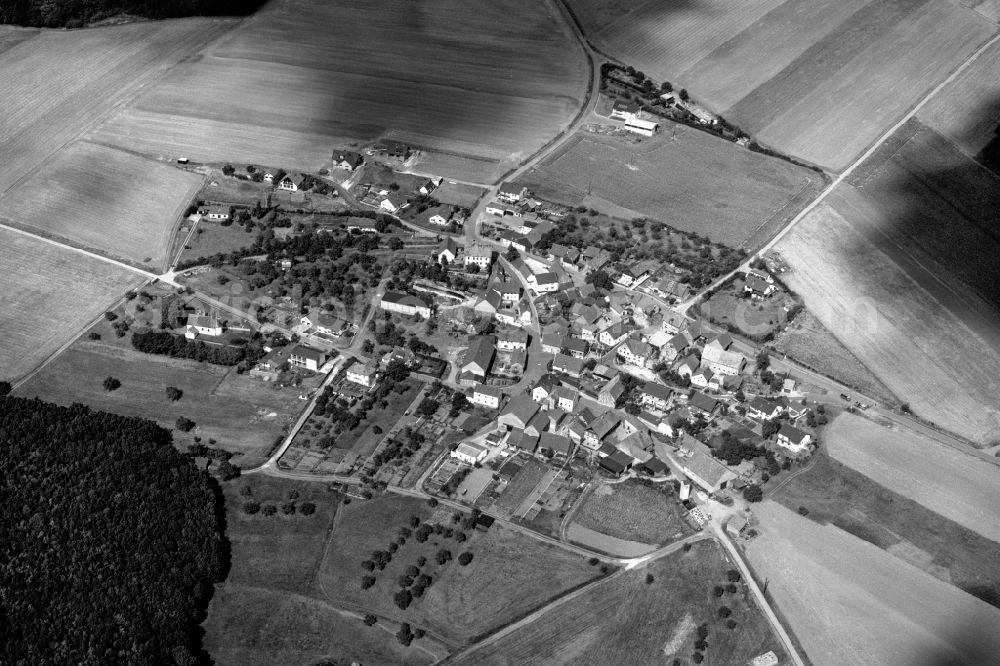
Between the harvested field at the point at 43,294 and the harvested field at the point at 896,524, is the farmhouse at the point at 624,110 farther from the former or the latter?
the harvested field at the point at 896,524

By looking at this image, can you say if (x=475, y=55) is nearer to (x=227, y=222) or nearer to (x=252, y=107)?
(x=252, y=107)

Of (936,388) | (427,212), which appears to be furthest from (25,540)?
(936,388)

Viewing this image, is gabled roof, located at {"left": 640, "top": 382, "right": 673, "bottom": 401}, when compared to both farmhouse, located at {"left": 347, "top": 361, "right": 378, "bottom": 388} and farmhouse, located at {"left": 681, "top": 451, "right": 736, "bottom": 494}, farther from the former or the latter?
farmhouse, located at {"left": 347, "top": 361, "right": 378, "bottom": 388}

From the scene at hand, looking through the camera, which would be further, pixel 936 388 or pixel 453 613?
pixel 936 388

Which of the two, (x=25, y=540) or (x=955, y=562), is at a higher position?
(x=955, y=562)

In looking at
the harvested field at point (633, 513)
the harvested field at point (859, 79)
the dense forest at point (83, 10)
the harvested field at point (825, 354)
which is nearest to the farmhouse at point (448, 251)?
the harvested field at point (825, 354)

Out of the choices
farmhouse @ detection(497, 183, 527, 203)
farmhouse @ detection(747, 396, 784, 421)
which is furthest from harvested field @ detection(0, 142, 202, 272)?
farmhouse @ detection(747, 396, 784, 421)
